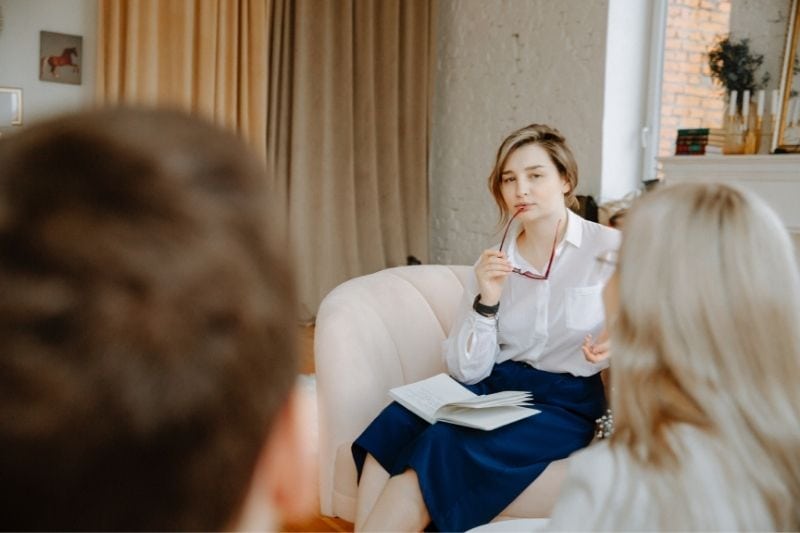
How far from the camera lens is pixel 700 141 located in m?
3.70

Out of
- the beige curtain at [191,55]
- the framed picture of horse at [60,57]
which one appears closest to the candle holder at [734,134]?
the beige curtain at [191,55]

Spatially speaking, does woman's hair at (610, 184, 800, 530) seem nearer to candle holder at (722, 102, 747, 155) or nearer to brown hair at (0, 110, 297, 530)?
brown hair at (0, 110, 297, 530)

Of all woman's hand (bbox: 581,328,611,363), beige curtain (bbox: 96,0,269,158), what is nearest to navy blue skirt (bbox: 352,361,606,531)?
woman's hand (bbox: 581,328,611,363)

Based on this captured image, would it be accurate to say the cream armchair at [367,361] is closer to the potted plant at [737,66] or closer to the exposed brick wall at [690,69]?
the potted plant at [737,66]

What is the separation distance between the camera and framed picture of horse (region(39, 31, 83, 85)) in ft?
12.7

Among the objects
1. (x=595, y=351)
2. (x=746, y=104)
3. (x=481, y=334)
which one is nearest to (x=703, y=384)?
(x=595, y=351)

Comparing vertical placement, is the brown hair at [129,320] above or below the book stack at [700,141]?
below

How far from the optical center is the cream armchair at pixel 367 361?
1.96 m

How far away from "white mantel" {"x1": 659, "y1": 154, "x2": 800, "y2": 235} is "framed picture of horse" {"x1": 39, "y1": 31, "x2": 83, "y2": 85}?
3.17 m

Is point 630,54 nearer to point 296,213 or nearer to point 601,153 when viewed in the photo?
point 601,153

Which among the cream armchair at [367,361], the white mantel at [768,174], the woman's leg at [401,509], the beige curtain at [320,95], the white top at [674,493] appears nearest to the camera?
the white top at [674,493]

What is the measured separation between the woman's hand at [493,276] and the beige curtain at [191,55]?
231 cm

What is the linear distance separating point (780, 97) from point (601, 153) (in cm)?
93

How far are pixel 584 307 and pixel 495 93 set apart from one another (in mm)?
3036
